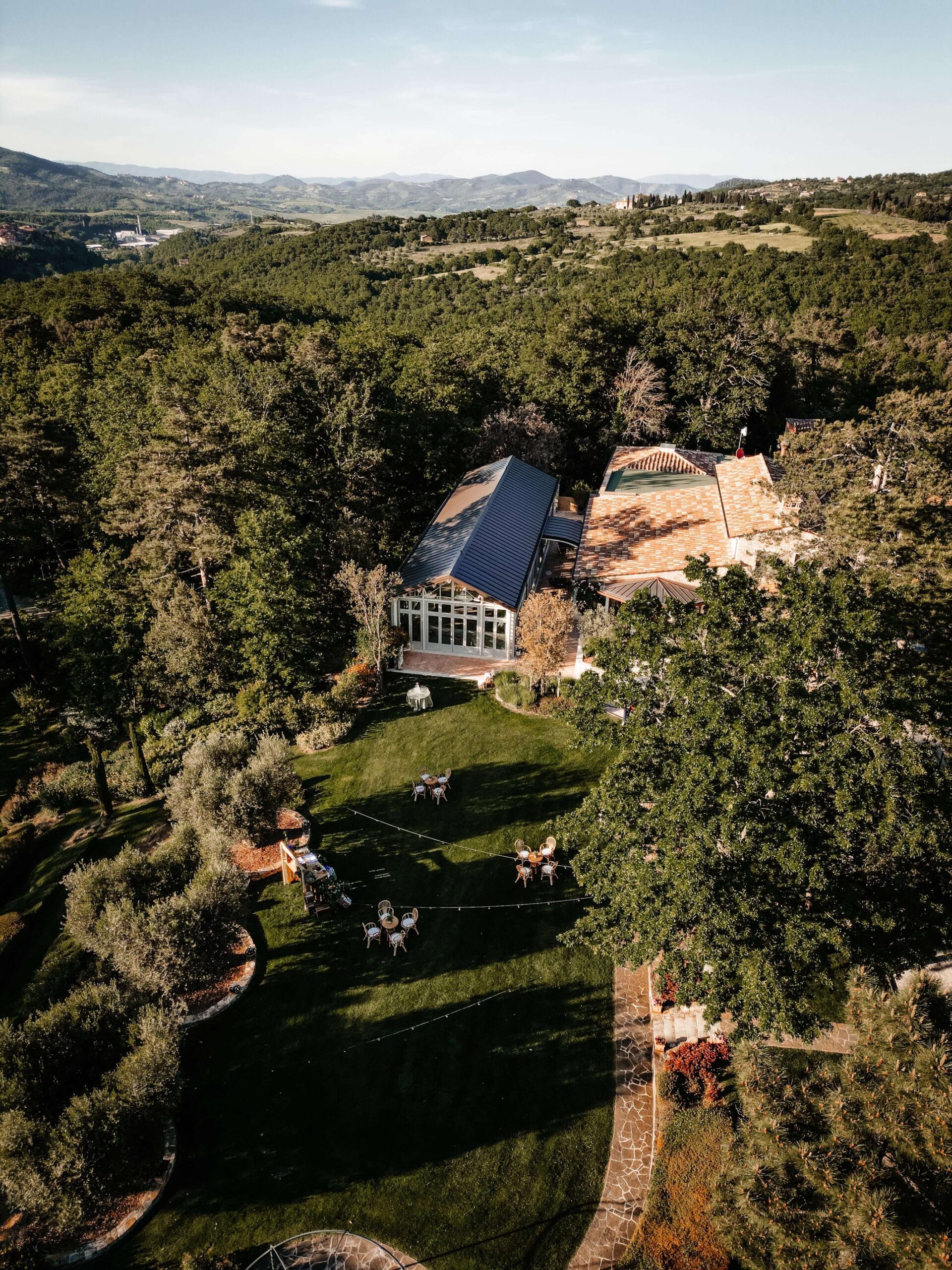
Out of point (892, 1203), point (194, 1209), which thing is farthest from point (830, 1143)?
point (194, 1209)

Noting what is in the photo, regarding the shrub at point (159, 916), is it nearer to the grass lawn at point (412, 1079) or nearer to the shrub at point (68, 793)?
the grass lawn at point (412, 1079)

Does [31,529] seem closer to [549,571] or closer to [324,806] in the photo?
[324,806]

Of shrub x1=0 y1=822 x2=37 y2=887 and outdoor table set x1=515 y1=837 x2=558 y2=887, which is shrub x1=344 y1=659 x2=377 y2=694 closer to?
outdoor table set x1=515 y1=837 x2=558 y2=887

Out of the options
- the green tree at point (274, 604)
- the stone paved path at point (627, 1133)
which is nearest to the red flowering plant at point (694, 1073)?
the stone paved path at point (627, 1133)

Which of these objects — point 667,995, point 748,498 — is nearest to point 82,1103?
point 667,995

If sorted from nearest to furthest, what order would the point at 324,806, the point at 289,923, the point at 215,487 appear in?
1. the point at 289,923
2. the point at 324,806
3. the point at 215,487

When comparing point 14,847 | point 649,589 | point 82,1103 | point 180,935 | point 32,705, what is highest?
point 649,589

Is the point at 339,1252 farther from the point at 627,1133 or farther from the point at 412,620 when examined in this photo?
the point at 412,620
